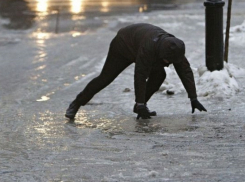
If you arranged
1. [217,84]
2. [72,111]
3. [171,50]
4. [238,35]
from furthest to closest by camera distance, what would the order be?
[238,35]
[217,84]
[72,111]
[171,50]

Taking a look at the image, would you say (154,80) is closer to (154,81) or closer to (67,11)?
(154,81)

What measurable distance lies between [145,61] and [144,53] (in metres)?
0.08

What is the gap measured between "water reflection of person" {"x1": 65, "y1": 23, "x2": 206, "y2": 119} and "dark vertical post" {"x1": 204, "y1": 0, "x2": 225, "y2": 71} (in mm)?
1575

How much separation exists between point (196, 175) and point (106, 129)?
209 cm

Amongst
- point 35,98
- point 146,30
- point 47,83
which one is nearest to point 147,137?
point 146,30

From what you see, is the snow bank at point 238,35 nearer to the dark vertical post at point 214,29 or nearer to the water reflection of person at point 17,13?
the dark vertical post at point 214,29

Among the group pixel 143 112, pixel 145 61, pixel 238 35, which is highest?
pixel 145 61

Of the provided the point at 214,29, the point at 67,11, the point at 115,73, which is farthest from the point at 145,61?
the point at 67,11

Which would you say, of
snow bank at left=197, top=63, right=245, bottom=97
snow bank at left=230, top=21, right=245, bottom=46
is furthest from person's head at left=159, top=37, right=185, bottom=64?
snow bank at left=230, top=21, right=245, bottom=46

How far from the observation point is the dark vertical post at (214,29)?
9398mm

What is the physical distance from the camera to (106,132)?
24.6 ft

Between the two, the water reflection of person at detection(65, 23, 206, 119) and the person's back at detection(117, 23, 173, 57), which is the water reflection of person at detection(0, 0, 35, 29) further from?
the person's back at detection(117, 23, 173, 57)

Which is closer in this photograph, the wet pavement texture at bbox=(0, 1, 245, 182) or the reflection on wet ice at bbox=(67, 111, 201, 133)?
the wet pavement texture at bbox=(0, 1, 245, 182)

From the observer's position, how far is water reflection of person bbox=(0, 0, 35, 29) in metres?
17.8
